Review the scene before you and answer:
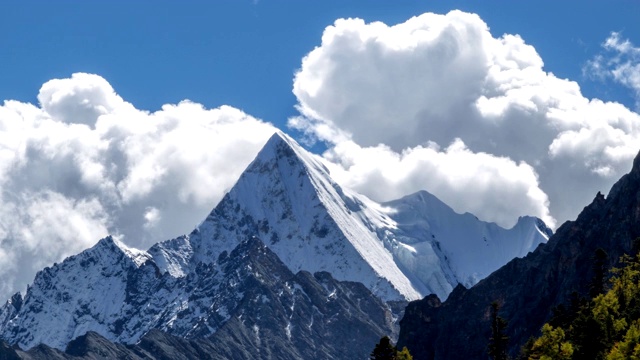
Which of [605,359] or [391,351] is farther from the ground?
[391,351]

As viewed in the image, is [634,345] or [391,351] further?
[391,351]

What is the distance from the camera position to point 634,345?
184 m

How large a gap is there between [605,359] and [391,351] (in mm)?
25362

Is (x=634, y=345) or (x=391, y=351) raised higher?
(x=391, y=351)

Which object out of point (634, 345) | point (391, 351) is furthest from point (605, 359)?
point (391, 351)

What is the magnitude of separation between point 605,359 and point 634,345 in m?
11.5

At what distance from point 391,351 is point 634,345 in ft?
97.5

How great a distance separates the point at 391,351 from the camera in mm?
197375

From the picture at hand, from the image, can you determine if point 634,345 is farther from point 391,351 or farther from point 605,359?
point 391,351

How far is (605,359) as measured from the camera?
195 meters
